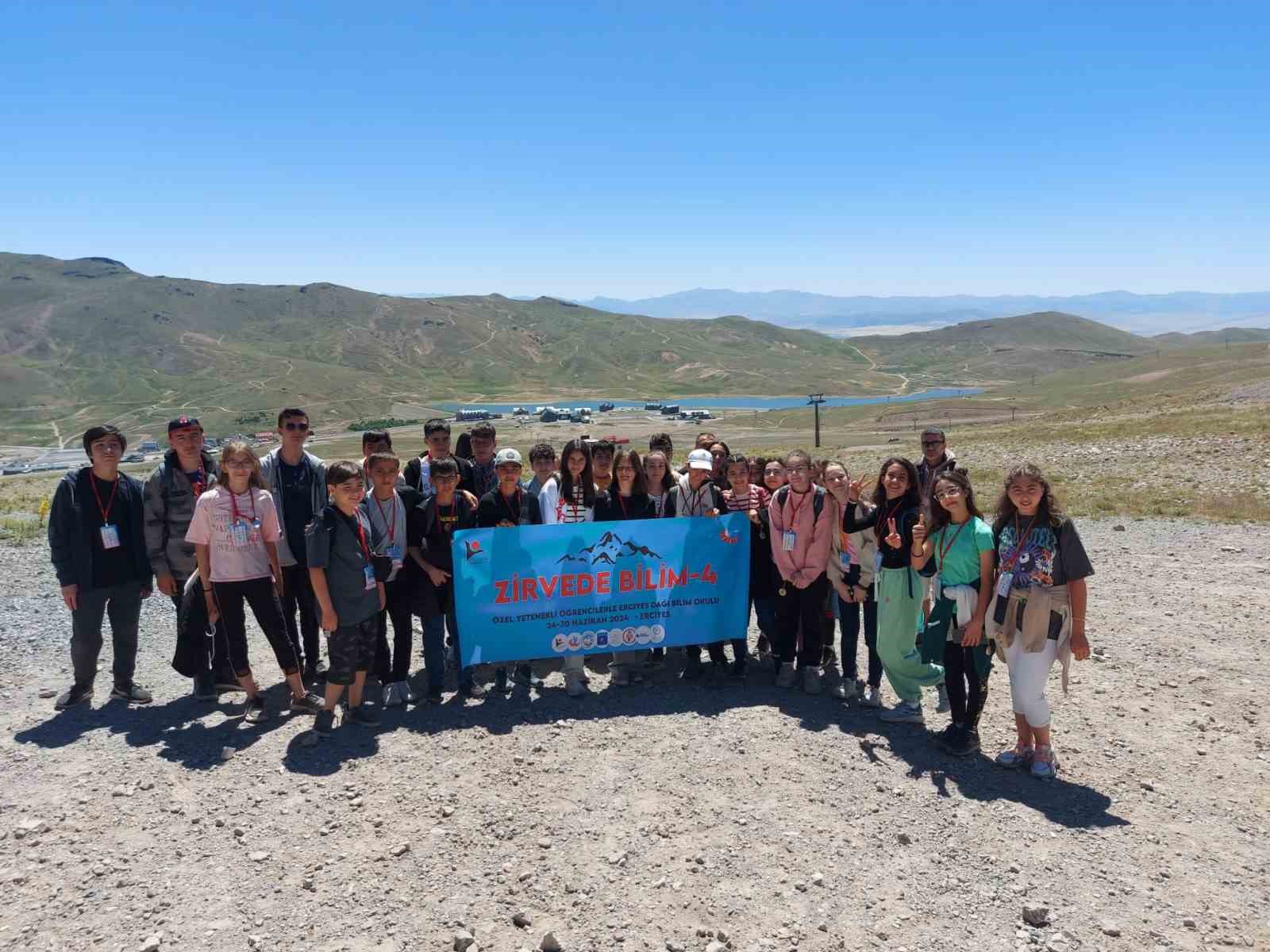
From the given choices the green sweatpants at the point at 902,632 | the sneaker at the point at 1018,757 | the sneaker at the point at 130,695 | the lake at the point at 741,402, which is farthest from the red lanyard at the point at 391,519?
the lake at the point at 741,402

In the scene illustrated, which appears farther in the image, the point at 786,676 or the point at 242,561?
the point at 786,676

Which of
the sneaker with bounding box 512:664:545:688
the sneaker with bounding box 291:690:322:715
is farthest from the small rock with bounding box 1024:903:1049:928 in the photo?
the sneaker with bounding box 291:690:322:715

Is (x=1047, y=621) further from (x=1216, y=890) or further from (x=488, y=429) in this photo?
(x=488, y=429)

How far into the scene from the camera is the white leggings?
5.67 m

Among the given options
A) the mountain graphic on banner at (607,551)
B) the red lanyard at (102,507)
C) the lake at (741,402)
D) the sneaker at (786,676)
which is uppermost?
the lake at (741,402)

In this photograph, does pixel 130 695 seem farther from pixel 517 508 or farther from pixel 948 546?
pixel 948 546

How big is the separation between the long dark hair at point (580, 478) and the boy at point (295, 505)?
2256mm

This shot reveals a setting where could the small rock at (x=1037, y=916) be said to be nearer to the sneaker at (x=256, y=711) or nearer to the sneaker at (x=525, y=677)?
the sneaker at (x=525, y=677)

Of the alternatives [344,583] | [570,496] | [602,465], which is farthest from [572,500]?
[344,583]

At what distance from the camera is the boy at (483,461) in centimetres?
797

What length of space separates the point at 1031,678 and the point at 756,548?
2790 mm

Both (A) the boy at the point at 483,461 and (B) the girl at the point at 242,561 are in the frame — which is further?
(A) the boy at the point at 483,461

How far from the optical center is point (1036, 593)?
5.55m

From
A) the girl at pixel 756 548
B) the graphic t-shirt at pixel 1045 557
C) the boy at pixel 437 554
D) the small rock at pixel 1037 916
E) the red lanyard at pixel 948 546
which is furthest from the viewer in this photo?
the girl at pixel 756 548
